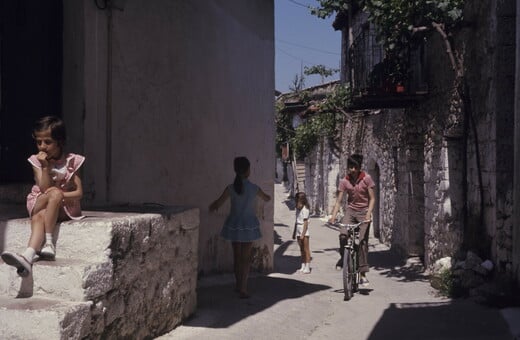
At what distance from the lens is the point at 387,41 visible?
9469 millimetres

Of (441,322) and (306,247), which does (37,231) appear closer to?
(441,322)

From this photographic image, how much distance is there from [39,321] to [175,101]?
13.5 ft

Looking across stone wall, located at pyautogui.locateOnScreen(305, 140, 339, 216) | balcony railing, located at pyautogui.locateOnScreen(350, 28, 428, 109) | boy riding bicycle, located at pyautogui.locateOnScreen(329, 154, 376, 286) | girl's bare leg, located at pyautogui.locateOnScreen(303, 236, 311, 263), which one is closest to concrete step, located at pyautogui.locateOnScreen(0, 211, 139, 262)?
boy riding bicycle, located at pyautogui.locateOnScreen(329, 154, 376, 286)

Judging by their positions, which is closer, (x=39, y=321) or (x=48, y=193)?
(x=39, y=321)

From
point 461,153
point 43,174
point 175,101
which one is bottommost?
point 43,174

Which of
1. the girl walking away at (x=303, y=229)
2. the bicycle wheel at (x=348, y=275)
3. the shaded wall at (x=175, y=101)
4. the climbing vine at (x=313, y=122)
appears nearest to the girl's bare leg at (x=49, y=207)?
the shaded wall at (x=175, y=101)

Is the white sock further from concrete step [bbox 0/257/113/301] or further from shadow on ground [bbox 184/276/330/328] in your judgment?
shadow on ground [bbox 184/276/330/328]

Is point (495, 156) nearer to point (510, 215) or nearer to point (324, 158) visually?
point (510, 215)

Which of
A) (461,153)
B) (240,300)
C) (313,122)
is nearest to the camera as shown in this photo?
(240,300)

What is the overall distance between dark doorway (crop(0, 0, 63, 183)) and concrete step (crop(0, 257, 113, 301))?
A: 6.65ft

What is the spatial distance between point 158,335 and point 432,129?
590 centimetres

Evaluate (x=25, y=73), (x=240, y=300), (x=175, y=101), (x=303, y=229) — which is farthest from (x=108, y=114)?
(x=303, y=229)

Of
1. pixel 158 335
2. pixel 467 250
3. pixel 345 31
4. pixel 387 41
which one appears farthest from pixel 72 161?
pixel 345 31

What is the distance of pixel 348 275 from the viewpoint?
7.45 m
